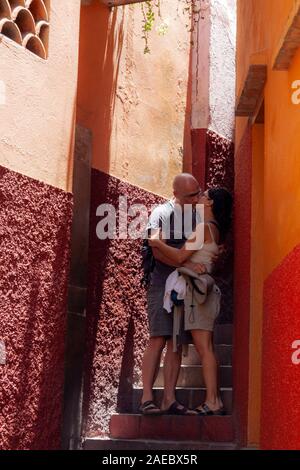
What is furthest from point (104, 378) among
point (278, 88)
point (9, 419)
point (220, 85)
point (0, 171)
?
point (220, 85)

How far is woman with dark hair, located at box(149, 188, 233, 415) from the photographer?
7770 millimetres

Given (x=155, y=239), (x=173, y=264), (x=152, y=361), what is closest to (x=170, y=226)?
(x=155, y=239)

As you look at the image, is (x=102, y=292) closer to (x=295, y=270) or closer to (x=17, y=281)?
(x=17, y=281)

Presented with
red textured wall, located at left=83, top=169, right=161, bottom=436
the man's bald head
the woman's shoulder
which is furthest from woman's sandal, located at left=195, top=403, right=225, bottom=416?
the man's bald head

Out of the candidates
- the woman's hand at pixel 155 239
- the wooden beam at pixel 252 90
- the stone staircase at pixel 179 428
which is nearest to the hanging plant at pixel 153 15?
the wooden beam at pixel 252 90

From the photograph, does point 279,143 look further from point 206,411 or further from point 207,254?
point 206,411

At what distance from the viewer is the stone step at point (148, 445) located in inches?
297

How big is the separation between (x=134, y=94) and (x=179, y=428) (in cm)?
326

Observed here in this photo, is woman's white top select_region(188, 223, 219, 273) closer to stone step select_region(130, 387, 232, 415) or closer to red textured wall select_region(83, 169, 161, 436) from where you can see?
red textured wall select_region(83, 169, 161, 436)

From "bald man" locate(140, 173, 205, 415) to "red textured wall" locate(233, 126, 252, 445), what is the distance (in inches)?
15.1

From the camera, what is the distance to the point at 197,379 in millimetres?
8539

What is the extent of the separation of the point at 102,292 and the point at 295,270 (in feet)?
10.5

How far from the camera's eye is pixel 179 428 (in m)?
7.79

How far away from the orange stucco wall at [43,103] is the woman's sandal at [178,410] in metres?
1.85
